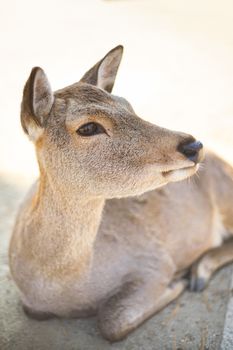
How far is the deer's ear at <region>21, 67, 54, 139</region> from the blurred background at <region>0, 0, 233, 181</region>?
2.80 meters

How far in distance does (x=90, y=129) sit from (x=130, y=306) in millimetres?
1573

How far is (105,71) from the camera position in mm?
4992

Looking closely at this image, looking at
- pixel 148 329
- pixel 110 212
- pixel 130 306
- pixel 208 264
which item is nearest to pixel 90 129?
pixel 110 212

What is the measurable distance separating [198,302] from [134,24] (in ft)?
25.2

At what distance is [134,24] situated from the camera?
12.3 metres

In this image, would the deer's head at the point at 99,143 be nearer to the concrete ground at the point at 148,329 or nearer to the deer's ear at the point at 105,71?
the deer's ear at the point at 105,71

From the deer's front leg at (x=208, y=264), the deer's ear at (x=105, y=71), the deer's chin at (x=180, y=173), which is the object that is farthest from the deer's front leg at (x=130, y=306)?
the deer's ear at (x=105, y=71)

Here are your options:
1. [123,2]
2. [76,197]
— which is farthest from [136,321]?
[123,2]

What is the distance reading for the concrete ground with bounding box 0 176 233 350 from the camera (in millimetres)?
5031

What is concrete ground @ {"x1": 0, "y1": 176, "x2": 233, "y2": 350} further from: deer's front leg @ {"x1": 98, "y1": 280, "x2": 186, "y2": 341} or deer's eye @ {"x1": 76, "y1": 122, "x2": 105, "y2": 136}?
deer's eye @ {"x1": 76, "y1": 122, "x2": 105, "y2": 136}

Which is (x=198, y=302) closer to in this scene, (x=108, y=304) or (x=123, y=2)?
(x=108, y=304)

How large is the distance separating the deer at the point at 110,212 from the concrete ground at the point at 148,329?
0.08 metres

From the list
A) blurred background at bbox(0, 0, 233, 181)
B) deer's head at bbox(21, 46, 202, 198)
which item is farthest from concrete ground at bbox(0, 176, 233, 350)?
blurred background at bbox(0, 0, 233, 181)

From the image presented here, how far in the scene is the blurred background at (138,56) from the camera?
28.2ft
